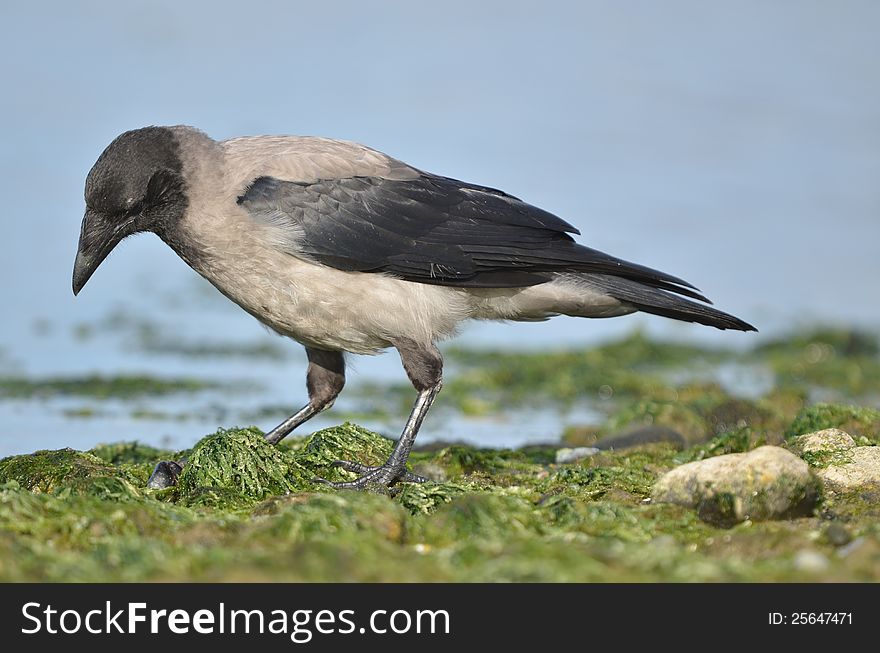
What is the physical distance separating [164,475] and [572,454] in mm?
2689

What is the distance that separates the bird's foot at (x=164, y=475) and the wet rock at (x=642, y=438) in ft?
9.76

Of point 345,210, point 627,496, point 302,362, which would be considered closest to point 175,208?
point 345,210

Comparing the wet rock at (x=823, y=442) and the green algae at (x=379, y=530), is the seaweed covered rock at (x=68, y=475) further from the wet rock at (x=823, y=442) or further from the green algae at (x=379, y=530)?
the wet rock at (x=823, y=442)

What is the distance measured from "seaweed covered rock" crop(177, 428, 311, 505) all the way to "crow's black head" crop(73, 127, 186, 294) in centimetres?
143

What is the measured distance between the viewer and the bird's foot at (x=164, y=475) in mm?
6414

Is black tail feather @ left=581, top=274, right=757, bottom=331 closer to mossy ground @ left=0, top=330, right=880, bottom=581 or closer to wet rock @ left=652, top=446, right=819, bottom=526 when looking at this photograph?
mossy ground @ left=0, top=330, right=880, bottom=581

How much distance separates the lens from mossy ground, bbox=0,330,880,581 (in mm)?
4246

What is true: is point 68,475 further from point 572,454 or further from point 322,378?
point 572,454

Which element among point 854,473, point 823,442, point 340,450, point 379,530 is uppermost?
point 340,450

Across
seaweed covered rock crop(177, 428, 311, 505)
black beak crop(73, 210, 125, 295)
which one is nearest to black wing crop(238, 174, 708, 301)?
black beak crop(73, 210, 125, 295)

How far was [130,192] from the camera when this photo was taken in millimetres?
6848

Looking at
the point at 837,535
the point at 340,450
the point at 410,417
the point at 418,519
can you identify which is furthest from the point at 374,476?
the point at 837,535
